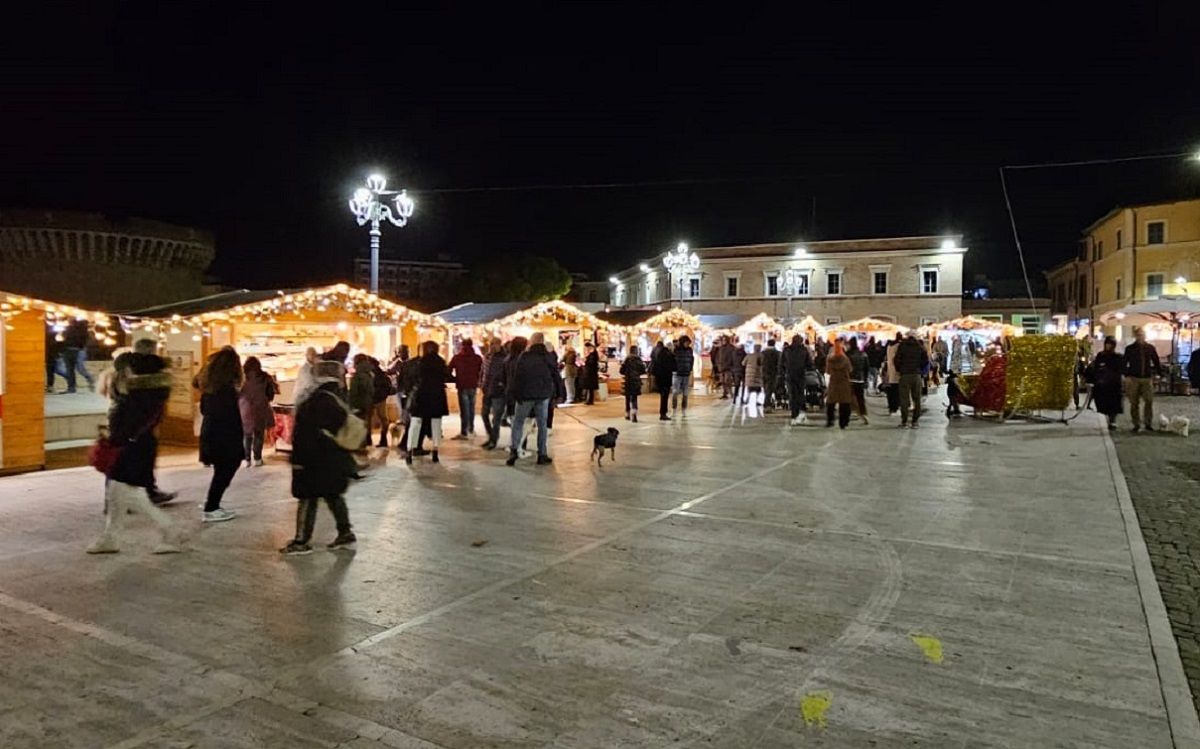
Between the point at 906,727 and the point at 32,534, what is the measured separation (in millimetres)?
6623

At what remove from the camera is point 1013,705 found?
3.58 m

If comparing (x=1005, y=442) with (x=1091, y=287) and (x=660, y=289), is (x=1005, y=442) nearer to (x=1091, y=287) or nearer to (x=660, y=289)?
(x=1091, y=287)

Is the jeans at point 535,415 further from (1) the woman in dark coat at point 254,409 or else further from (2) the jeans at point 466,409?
(1) the woman in dark coat at point 254,409

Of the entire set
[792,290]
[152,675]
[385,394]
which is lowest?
[152,675]

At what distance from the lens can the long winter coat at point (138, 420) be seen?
19.7 feet

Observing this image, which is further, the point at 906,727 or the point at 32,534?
the point at 32,534

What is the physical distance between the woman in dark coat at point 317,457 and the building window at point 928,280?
164ft

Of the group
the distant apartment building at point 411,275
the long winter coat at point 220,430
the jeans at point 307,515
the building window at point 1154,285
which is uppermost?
the distant apartment building at point 411,275

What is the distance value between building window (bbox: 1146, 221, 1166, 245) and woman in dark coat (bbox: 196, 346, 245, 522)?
156ft

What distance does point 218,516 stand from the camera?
708 cm

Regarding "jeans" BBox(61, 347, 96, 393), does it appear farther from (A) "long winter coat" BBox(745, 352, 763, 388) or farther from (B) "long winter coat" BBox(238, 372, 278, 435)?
(A) "long winter coat" BBox(745, 352, 763, 388)

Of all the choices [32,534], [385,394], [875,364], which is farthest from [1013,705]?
[875,364]

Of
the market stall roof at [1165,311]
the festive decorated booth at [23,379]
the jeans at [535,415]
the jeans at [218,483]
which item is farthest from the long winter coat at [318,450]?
the market stall roof at [1165,311]

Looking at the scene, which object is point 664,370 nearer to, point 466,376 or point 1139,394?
point 466,376
